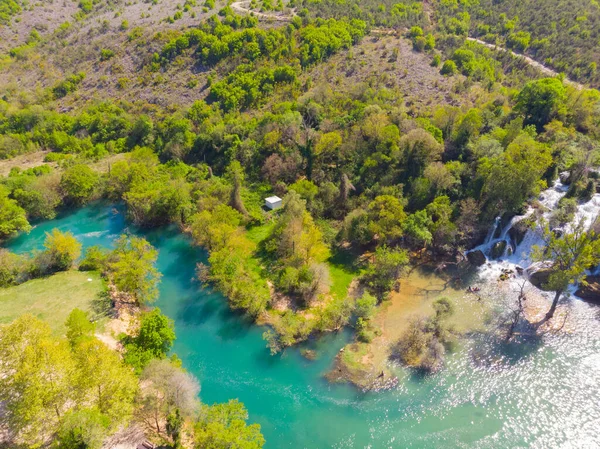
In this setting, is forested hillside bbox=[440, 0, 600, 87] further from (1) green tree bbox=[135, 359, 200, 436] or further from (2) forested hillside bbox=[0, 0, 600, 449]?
(1) green tree bbox=[135, 359, 200, 436]

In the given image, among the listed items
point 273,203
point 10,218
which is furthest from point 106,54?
point 273,203

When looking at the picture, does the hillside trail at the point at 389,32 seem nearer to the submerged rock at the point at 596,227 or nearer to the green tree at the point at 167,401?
the submerged rock at the point at 596,227

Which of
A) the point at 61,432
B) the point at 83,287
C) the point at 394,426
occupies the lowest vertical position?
the point at 83,287

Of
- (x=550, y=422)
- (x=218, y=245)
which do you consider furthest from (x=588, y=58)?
(x=218, y=245)

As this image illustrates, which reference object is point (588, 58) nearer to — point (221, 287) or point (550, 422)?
point (550, 422)

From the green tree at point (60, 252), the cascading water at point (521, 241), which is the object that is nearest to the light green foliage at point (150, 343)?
the green tree at point (60, 252)
